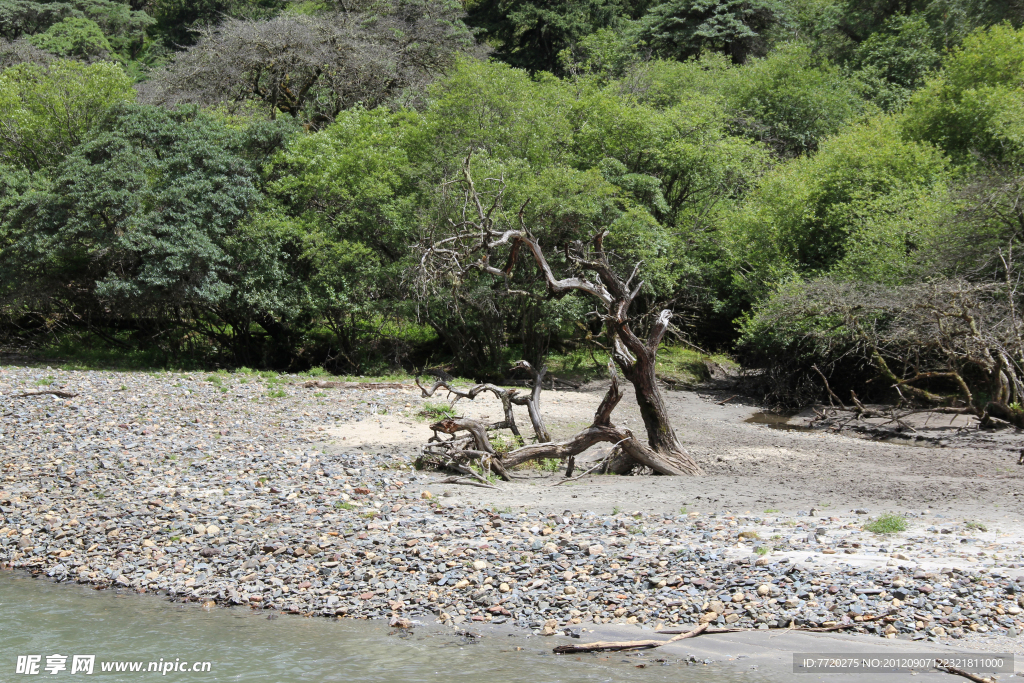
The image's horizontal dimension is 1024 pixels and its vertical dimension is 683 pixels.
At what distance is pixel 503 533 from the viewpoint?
873cm

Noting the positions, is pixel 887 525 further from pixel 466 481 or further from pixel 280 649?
pixel 280 649

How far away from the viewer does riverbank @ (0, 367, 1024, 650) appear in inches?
280

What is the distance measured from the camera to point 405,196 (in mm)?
23641

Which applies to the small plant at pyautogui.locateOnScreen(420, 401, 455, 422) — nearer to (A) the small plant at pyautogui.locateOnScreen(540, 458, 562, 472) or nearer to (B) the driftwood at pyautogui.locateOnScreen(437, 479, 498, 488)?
(A) the small plant at pyautogui.locateOnScreen(540, 458, 562, 472)

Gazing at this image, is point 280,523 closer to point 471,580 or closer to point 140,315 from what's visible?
point 471,580

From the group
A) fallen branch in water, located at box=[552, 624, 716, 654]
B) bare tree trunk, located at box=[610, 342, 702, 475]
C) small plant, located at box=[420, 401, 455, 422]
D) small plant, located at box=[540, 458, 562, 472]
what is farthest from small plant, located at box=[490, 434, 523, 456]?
fallen branch in water, located at box=[552, 624, 716, 654]

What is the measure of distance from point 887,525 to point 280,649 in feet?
20.3

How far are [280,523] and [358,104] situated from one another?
21.7 m

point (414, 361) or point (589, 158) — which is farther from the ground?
point (589, 158)

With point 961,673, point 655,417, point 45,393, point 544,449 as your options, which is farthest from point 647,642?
point 45,393

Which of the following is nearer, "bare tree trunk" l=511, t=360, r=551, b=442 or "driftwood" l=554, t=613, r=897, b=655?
"driftwood" l=554, t=613, r=897, b=655

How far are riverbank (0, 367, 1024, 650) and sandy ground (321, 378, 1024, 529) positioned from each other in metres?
0.06

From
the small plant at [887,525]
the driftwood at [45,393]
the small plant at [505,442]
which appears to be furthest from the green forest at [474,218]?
the small plant at [887,525]

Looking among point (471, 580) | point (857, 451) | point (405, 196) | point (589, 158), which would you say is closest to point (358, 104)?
point (405, 196)
